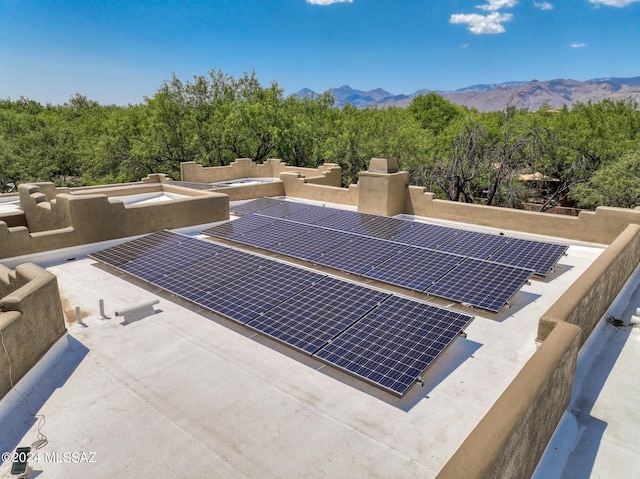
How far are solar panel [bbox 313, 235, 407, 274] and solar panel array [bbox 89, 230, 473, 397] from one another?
1.45m

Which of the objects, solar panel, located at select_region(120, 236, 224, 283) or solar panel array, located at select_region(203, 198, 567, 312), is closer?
solar panel array, located at select_region(203, 198, 567, 312)

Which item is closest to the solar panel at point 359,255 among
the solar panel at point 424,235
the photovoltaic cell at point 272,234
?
the solar panel at point 424,235

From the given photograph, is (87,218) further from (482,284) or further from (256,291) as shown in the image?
(482,284)

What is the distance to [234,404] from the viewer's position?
7230 millimetres

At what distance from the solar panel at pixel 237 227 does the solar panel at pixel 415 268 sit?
6069 mm

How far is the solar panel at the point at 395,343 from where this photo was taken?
7.28 m

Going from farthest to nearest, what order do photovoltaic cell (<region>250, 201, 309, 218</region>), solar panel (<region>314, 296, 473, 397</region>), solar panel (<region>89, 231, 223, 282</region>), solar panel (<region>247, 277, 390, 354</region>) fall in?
photovoltaic cell (<region>250, 201, 309, 218</region>) → solar panel (<region>89, 231, 223, 282</region>) → solar panel (<region>247, 277, 390, 354</region>) → solar panel (<region>314, 296, 473, 397</region>)

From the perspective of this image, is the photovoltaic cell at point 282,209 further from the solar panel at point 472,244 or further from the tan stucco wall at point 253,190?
the solar panel at point 472,244

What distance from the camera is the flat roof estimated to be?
6.07 meters

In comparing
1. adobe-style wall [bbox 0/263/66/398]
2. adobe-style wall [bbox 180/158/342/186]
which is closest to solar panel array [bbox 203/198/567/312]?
adobe-style wall [bbox 0/263/66/398]

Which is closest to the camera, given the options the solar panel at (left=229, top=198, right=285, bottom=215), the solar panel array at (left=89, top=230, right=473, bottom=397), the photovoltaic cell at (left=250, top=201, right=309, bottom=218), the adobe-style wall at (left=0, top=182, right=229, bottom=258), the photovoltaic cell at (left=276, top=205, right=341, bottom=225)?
the solar panel array at (left=89, top=230, right=473, bottom=397)

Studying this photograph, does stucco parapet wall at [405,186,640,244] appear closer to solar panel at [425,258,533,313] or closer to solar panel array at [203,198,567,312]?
solar panel array at [203,198,567,312]

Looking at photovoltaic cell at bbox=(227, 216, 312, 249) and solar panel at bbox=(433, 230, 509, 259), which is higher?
photovoltaic cell at bbox=(227, 216, 312, 249)

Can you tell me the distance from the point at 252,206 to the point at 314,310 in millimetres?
12834
